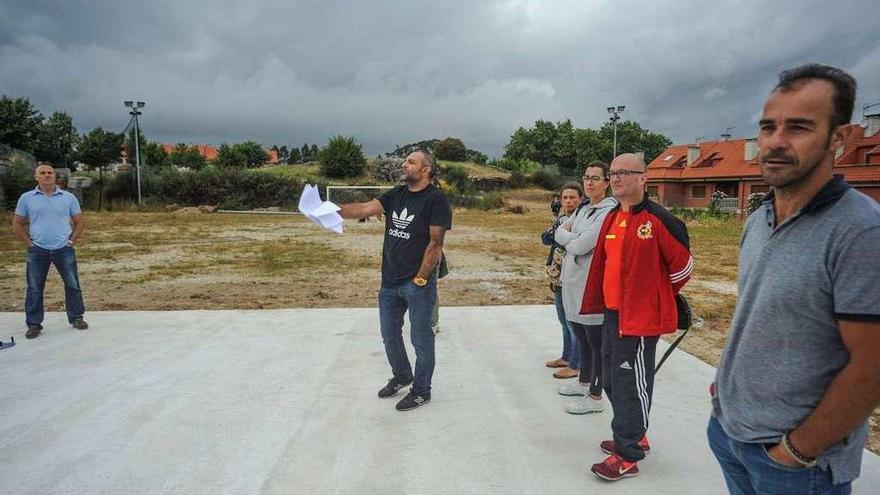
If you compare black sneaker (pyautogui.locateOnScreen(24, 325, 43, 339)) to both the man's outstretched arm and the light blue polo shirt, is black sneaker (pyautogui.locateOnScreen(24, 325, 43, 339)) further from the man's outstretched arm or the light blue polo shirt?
the man's outstretched arm

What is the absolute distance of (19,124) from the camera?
31.3 metres

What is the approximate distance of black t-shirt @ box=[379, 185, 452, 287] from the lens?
3301mm

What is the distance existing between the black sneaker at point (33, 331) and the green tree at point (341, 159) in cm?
4442

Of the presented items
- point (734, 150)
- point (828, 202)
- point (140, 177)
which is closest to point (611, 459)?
point (828, 202)

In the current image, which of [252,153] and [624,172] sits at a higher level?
[252,153]

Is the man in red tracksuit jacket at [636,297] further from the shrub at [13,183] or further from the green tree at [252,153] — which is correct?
the green tree at [252,153]

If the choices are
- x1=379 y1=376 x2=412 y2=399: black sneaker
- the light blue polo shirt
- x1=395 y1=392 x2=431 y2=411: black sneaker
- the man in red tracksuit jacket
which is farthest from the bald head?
the light blue polo shirt

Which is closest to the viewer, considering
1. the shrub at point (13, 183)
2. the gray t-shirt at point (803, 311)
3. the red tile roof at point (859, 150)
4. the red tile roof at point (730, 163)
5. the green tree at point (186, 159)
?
the gray t-shirt at point (803, 311)

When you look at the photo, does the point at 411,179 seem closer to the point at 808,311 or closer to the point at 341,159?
the point at 808,311

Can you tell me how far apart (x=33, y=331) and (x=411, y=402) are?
4.03 meters

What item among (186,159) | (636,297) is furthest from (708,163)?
(186,159)

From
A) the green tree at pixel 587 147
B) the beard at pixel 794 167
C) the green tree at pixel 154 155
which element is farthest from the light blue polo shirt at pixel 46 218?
the green tree at pixel 587 147

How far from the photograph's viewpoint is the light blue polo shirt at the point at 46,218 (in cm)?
497

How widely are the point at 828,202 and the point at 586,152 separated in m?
61.5
